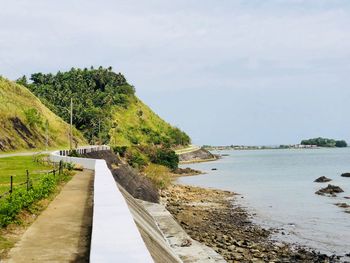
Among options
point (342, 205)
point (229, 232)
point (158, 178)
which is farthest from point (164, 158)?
point (229, 232)

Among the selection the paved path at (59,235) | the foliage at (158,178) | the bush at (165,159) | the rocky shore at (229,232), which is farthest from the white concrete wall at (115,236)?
the bush at (165,159)

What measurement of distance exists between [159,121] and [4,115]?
127445 mm

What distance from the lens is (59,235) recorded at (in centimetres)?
1239

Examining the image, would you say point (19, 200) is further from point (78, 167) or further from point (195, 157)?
point (195, 157)

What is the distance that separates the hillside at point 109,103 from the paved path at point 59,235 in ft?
339

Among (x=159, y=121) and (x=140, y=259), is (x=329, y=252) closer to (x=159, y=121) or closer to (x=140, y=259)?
(x=140, y=259)

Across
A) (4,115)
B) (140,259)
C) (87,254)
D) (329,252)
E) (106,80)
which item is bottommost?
(329,252)

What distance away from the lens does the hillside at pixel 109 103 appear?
136125 millimetres

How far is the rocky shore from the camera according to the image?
24.3 meters

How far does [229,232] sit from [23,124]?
185 feet

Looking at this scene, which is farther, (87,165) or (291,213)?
(291,213)

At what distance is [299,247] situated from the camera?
2738cm

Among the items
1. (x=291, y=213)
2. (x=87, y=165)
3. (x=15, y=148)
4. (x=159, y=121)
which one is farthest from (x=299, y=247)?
(x=159, y=121)

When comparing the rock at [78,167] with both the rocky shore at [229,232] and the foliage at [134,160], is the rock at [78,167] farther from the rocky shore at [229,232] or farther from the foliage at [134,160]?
the foliage at [134,160]
